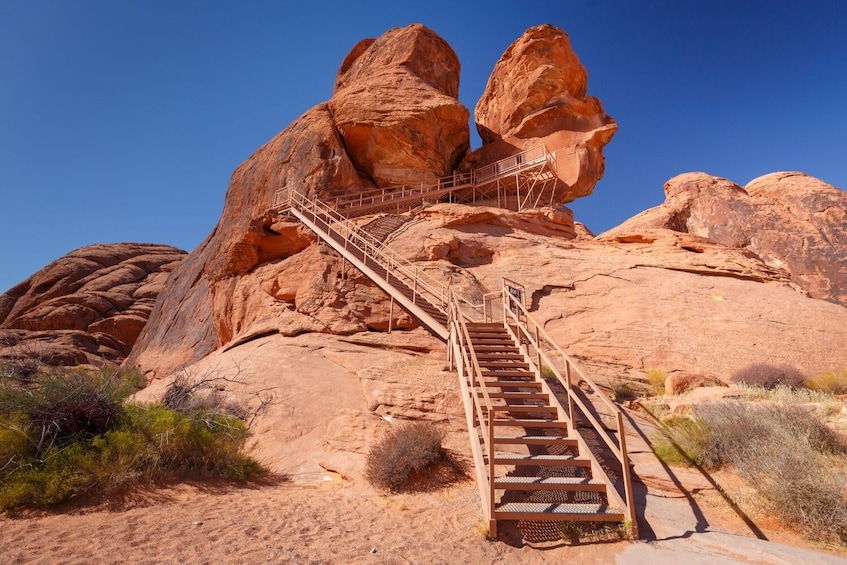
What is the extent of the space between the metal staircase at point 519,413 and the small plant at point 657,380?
6.66ft

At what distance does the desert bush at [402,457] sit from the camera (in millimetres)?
7320

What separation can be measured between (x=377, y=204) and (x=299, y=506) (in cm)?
1543

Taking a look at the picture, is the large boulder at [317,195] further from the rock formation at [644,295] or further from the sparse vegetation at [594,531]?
the sparse vegetation at [594,531]

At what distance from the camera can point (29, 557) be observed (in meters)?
4.46

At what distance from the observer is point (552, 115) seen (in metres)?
26.9

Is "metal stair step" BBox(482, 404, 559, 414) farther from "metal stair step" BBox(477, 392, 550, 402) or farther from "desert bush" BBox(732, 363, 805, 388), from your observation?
"desert bush" BBox(732, 363, 805, 388)

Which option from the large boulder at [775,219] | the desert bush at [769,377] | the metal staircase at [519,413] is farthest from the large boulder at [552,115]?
the desert bush at [769,377]

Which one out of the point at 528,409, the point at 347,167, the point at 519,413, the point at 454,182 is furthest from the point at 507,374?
the point at 454,182

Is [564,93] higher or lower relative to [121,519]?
higher

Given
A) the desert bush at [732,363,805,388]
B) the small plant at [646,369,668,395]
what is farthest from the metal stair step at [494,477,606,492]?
the desert bush at [732,363,805,388]

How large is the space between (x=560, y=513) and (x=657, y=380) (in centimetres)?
754

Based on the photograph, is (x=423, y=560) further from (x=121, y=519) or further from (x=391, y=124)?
(x=391, y=124)

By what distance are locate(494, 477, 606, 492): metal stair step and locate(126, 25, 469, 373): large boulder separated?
8.18 meters

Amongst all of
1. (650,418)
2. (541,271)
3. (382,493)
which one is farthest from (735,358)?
(382,493)
